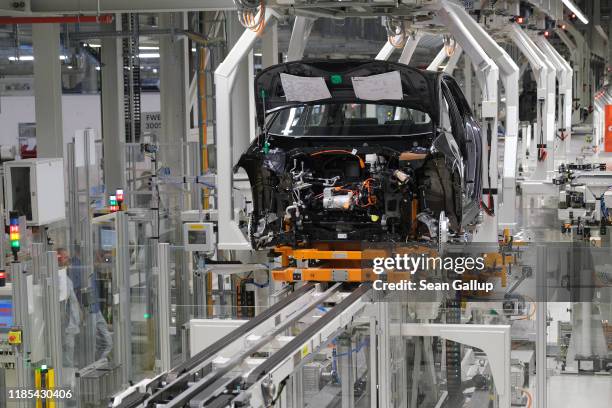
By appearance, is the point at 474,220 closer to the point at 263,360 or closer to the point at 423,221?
the point at 423,221

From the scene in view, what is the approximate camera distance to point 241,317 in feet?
21.9

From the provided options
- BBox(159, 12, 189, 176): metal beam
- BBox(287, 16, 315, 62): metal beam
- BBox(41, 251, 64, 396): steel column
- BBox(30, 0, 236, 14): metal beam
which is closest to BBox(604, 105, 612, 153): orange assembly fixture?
BBox(287, 16, 315, 62): metal beam

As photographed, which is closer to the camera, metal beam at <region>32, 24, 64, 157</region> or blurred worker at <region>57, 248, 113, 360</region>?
blurred worker at <region>57, 248, 113, 360</region>

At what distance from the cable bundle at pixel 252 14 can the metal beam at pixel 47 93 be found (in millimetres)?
5035

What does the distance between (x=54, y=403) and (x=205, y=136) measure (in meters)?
8.96

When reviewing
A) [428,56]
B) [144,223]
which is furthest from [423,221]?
[428,56]

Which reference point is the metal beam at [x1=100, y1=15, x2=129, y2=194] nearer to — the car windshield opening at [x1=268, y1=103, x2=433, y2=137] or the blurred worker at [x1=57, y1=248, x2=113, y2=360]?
the blurred worker at [x1=57, y1=248, x2=113, y2=360]

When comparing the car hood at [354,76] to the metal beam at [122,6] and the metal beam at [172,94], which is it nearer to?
the metal beam at [122,6]

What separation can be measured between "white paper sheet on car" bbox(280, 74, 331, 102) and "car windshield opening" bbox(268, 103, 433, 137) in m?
0.22

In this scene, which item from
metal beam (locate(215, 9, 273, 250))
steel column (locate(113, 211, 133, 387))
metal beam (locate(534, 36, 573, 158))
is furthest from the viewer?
metal beam (locate(534, 36, 573, 158))

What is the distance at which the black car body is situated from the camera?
7113mm

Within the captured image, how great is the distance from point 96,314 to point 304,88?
11.1ft

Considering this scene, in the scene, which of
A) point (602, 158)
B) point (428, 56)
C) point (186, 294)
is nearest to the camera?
point (186, 294)

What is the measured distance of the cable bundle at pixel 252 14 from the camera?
25.5 ft
